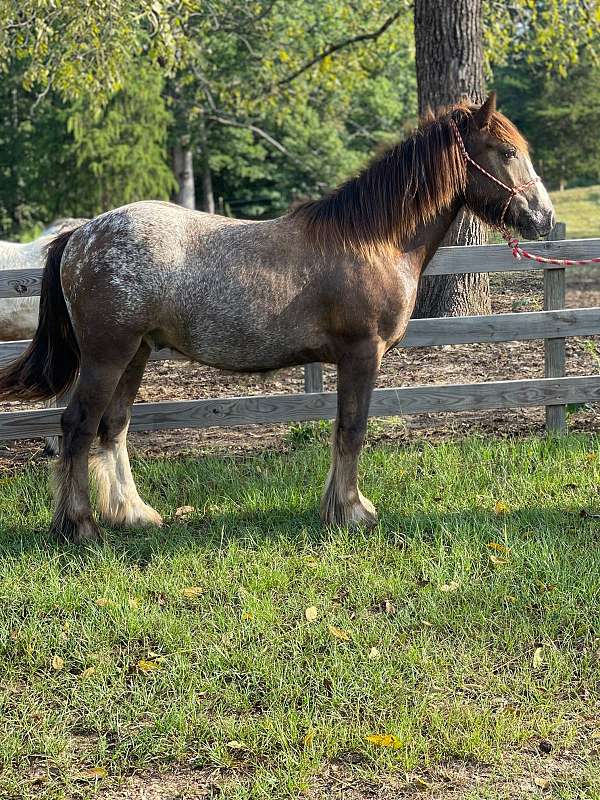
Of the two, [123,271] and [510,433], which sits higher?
[123,271]

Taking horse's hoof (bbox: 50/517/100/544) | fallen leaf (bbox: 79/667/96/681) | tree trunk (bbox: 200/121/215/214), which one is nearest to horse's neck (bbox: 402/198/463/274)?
horse's hoof (bbox: 50/517/100/544)

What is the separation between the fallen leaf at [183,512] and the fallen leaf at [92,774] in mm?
2283

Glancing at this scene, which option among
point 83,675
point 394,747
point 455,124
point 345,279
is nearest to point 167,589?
point 83,675

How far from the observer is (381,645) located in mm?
3996

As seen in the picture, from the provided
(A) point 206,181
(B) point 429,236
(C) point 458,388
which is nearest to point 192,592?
(B) point 429,236

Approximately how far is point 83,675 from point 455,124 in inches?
141

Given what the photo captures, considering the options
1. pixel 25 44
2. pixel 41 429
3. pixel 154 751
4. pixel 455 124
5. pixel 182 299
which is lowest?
pixel 154 751

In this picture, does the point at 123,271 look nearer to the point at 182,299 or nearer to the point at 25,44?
the point at 182,299

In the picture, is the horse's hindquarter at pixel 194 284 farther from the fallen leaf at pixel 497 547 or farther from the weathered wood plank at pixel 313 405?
the fallen leaf at pixel 497 547

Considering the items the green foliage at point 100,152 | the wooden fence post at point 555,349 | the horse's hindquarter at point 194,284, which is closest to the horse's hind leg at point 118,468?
the horse's hindquarter at point 194,284

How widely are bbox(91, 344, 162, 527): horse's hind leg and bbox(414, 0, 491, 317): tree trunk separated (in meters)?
3.38

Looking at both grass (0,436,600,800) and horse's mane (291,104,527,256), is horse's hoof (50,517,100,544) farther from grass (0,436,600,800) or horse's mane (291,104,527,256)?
horse's mane (291,104,527,256)

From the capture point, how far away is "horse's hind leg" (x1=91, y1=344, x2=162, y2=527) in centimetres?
533

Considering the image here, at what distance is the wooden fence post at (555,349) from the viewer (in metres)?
6.70
